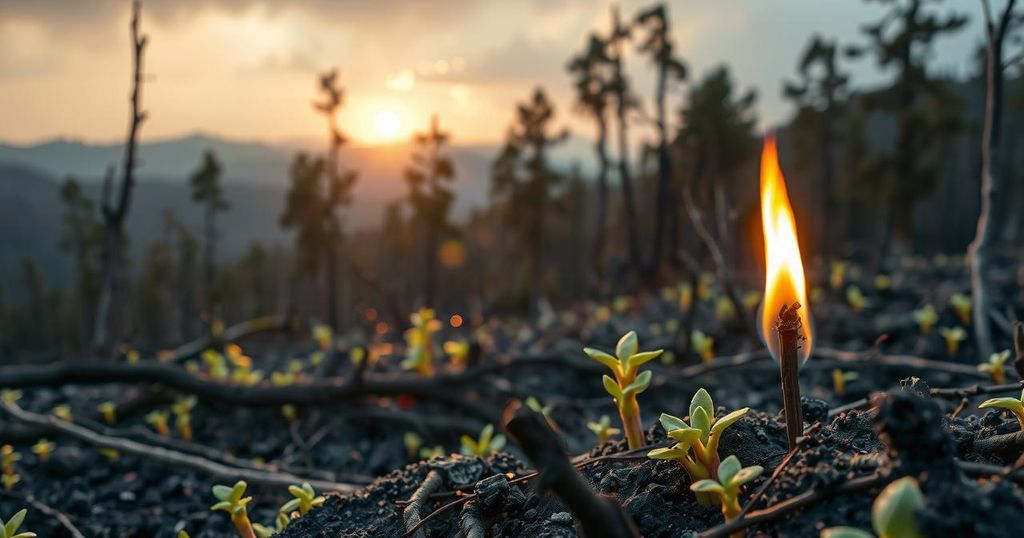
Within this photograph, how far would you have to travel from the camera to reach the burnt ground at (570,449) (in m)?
1.19

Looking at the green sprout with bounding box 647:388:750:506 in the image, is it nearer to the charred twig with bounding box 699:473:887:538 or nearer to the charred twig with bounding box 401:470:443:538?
the charred twig with bounding box 699:473:887:538

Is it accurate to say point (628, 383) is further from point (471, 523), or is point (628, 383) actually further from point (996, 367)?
point (996, 367)

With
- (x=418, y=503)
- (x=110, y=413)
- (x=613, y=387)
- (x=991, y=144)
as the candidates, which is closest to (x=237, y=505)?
(x=418, y=503)

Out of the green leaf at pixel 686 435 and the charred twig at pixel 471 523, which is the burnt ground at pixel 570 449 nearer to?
the charred twig at pixel 471 523

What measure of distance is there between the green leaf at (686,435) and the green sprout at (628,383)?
1.01 ft

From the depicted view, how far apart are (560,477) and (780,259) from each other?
32.3 inches

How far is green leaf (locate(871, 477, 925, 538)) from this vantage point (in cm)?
88

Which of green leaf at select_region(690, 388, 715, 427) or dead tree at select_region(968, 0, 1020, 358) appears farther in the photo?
dead tree at select_region(968, 0, 1020, 358)

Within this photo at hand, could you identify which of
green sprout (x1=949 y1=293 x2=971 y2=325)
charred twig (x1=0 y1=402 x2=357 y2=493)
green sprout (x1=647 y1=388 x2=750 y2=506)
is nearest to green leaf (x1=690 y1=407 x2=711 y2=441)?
green sprout (x1=647 y1=388 x2=750 y2=506)

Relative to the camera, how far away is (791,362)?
1.23m

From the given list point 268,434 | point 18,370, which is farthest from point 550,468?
point 18,370

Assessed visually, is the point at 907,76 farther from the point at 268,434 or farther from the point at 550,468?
the point at 550,468

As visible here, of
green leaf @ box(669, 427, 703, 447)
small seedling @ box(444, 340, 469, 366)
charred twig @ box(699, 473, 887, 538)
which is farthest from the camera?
small seedling @ box(444, 340, 469, 366)

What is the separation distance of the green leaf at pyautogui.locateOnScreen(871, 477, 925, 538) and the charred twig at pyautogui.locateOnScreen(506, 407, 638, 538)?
0.37 m
